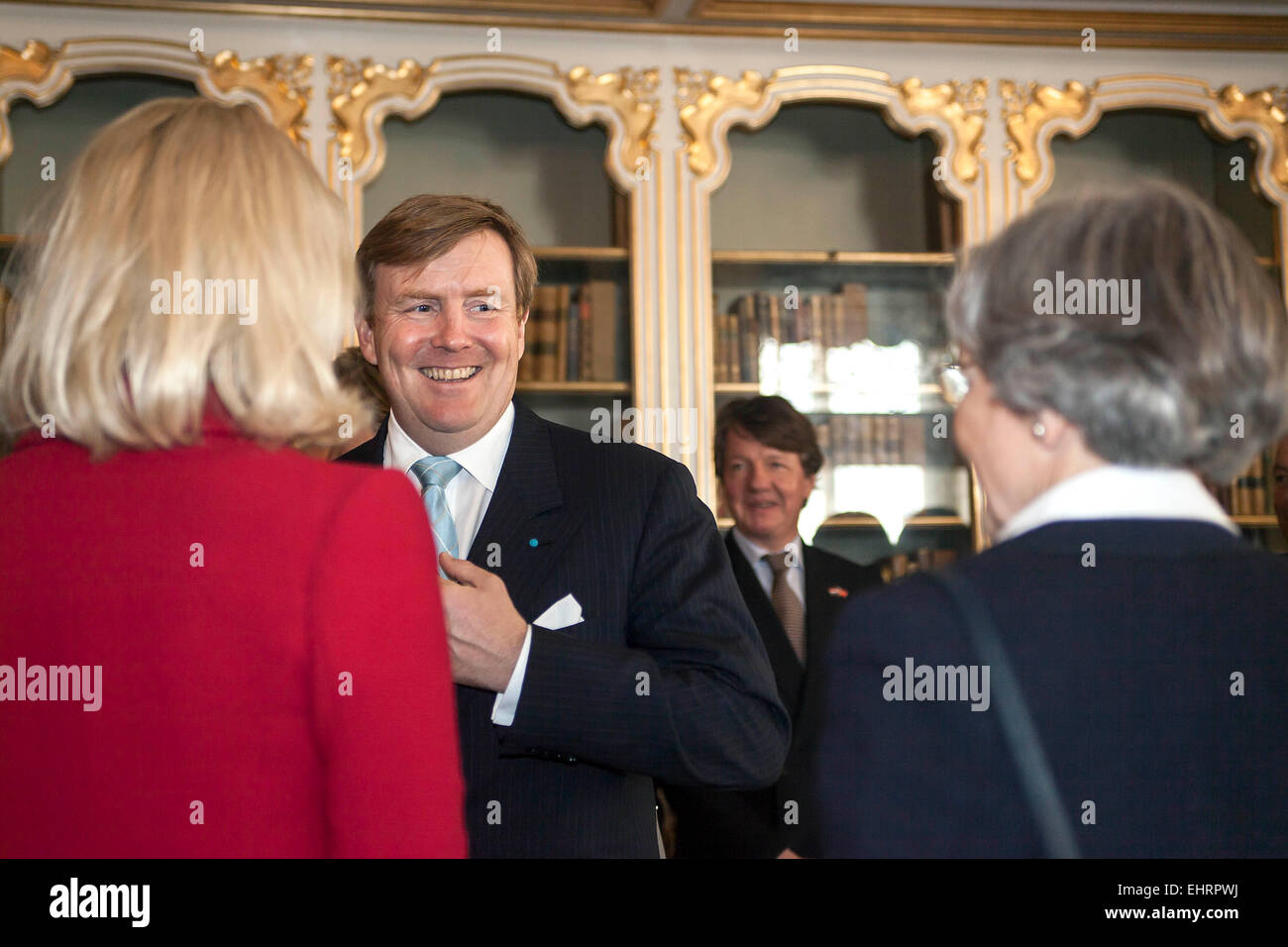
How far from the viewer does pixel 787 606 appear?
8.21 feet

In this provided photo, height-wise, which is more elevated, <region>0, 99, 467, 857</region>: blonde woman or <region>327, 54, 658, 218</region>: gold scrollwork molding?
<region>327, 54, 658, 218</region>: gold scrollwork molding

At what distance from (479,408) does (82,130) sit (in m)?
2.33

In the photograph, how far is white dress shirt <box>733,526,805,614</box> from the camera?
2.55 meters

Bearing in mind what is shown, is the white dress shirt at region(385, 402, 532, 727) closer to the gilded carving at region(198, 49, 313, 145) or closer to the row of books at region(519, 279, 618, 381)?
the row of books at region(519, 279, 618, 381)

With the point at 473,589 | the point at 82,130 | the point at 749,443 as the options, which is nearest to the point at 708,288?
the point at 749,443

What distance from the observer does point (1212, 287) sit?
85 centimetres

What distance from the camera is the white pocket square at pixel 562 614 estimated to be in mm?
1349

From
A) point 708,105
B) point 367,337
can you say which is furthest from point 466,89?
point 367,337

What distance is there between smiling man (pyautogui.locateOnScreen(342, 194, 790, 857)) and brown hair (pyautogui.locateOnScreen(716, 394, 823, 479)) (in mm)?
1224

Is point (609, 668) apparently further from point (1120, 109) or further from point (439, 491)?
point (1120, 109)

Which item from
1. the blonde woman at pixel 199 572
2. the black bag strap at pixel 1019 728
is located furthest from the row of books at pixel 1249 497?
the blonde woman at pixel 199 572

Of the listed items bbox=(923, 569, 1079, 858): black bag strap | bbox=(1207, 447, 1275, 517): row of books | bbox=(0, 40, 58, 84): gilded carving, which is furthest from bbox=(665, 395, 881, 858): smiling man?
bbox=(0, 40, 58, 84): gilded carving

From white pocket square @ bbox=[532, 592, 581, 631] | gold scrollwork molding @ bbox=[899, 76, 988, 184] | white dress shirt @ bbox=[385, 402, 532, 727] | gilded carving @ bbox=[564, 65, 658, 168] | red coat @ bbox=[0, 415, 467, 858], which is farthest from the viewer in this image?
gold scrollwork molding @ bbox=[899, 76, 988, 184]
